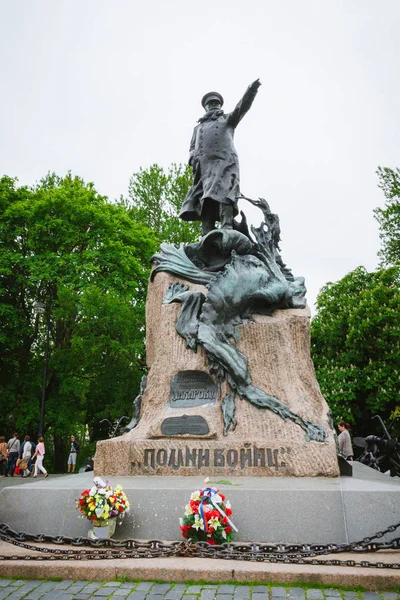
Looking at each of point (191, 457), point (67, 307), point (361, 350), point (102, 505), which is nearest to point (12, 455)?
point (67, 307)

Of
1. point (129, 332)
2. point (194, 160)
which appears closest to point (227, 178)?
point (194, 160)

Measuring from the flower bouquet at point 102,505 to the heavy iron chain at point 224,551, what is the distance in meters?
0.31

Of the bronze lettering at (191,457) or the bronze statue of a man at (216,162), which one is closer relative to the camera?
the bronze lettering at (191,457)

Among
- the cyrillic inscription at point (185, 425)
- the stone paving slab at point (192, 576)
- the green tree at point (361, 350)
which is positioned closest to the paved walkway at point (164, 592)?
the stone paving slab at point (192, 576)

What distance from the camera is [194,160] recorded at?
8836mm

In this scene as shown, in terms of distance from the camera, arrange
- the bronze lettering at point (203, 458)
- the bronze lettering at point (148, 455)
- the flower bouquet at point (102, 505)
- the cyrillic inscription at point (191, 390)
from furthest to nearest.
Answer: the cyrillic inscription at point (191, 390) → the bronze lettering at point (148, 455) → the bronze lettering at point (203, 458) → the flower bouquet at point (102, 505)

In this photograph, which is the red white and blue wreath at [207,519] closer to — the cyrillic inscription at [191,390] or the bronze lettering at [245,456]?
the bronze lettering at [245,456]

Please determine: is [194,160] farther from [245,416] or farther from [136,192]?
[136,192]

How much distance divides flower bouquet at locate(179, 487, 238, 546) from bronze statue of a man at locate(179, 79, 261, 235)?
15.6 ft

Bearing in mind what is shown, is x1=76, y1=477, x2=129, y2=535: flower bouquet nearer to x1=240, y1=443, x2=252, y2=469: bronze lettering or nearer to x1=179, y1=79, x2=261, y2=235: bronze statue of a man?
x1=240, y1=443, x2=252, y2=469: bronze lettering

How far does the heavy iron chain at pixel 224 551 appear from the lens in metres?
3.91

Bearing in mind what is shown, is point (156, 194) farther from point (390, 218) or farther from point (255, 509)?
point (255, 509)

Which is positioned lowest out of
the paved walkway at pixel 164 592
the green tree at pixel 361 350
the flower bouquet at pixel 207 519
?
the paved walkway at pixel 164 592

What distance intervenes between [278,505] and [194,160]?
5768 millimetres
